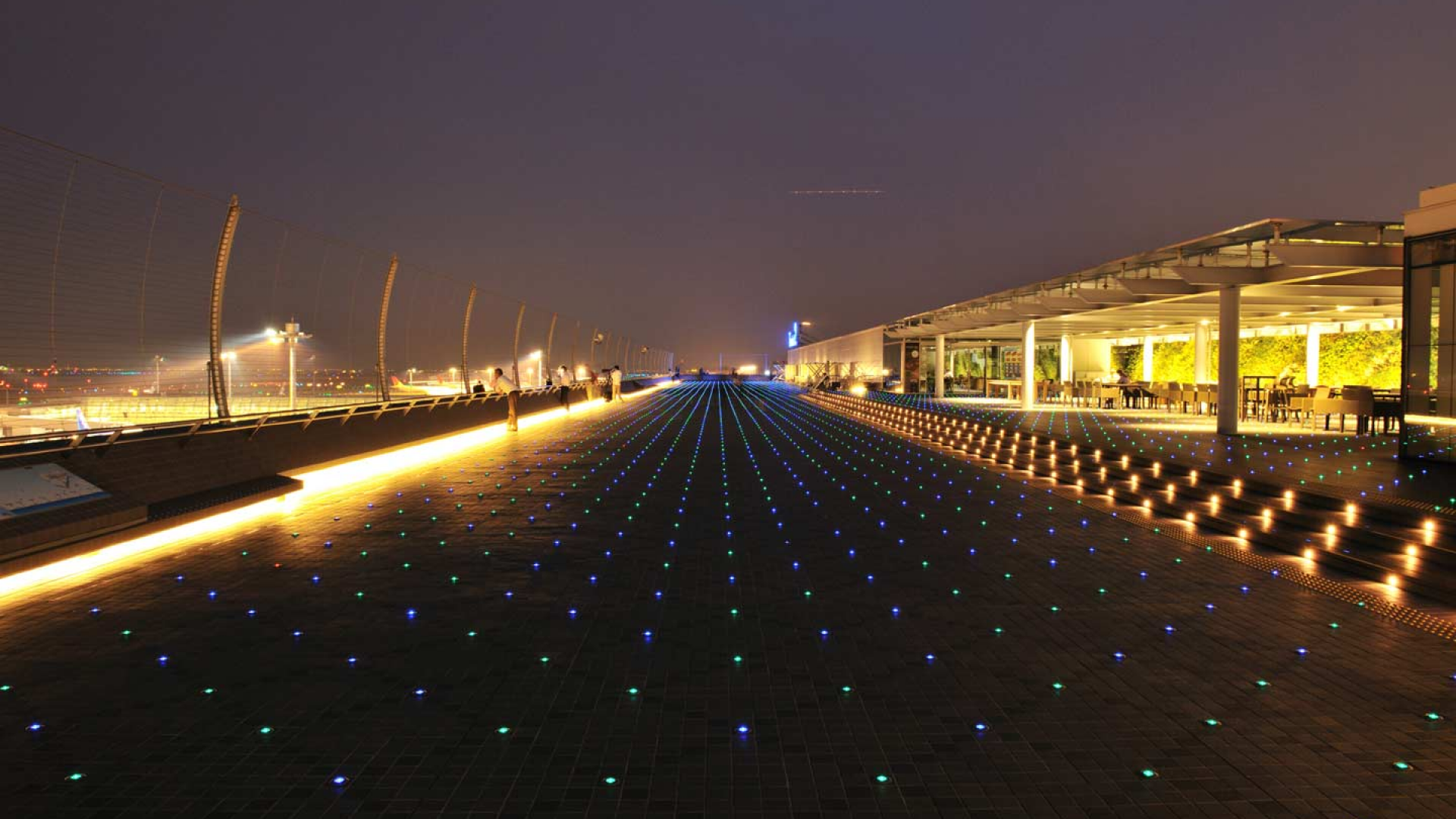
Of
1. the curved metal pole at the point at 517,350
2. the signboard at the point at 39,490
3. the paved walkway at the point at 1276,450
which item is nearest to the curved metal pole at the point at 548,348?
the curved metal pole at the point at 517,350

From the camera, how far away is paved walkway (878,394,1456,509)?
732 centimetres

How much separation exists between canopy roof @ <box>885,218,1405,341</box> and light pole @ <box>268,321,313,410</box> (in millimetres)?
13320

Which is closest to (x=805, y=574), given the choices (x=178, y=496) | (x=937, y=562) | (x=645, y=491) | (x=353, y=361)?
(x=937, y=562)

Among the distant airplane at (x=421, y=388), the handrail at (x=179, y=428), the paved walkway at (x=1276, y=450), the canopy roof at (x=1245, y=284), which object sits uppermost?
the canopy roof at (x=1245, y=284)

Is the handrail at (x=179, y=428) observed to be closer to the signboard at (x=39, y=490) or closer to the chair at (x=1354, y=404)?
the signboard at (x=39, y=490)

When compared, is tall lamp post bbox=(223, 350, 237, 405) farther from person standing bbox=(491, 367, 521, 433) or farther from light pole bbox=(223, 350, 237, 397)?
person standing bbox=(491, 367, 521, 433)

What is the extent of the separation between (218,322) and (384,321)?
4.19 m

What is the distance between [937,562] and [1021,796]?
126 inches

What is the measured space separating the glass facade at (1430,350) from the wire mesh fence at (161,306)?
12.7m

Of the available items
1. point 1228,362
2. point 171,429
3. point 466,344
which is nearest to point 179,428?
point 171,429

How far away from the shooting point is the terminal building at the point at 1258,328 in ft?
31.0

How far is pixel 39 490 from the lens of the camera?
534 cm

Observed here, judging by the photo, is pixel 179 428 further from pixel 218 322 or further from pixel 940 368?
pixel 940 368

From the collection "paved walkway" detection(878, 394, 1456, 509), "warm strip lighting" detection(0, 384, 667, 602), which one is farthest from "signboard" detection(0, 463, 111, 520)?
"paved walkway" detection(878, 394, 1456, 509)
